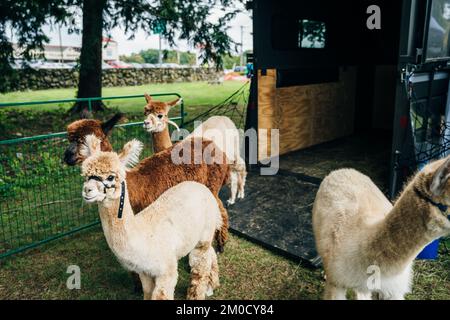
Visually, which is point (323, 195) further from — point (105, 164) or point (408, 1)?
point (408, 1)

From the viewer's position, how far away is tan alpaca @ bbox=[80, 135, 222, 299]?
7.73ft

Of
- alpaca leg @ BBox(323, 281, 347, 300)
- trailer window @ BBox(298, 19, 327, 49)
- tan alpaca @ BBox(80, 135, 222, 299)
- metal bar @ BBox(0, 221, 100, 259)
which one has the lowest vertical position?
metal bar @ BBox(0, 221, 100, 259)

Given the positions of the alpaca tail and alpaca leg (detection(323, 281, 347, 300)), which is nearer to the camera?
alpaca leg (detection(323, 281, 347, 300))

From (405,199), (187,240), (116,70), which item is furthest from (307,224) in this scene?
(116,70)

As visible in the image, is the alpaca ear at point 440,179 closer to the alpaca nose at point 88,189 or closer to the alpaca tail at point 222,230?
the alpaca nose at point 88,189

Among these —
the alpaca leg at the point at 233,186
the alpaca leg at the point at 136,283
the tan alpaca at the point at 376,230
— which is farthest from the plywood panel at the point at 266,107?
the alpaca leg at the point at 136,283

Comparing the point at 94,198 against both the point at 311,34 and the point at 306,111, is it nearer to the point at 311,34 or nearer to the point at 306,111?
the point at 306,111

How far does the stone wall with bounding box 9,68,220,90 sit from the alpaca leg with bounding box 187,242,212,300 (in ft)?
57.2

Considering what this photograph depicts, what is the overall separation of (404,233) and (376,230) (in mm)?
220

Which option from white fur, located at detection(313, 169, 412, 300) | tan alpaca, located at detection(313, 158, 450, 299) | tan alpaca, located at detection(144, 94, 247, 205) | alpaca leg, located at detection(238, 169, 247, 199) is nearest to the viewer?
tan alpaca, located at detection(313, 158, 450, 299)

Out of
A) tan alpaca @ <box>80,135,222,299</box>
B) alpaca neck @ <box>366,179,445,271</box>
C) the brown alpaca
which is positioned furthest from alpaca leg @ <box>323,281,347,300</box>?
the brown alpaca

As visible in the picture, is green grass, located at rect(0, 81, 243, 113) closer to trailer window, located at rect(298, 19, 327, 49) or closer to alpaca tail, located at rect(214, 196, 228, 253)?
trailer window, located at rect(298, 19, 327, 49)

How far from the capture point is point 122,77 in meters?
26.1

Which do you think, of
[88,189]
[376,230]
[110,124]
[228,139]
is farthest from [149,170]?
[376,230]
